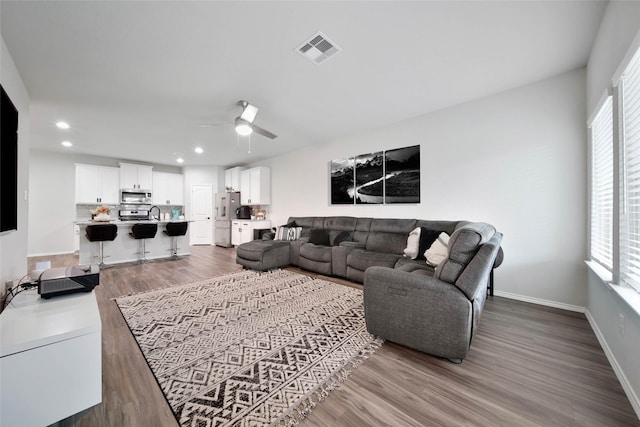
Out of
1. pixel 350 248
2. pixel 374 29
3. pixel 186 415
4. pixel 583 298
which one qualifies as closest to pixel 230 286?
pixel 350 248

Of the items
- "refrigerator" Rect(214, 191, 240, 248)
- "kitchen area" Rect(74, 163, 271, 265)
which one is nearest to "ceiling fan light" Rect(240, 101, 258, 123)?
"kitchen area" Rect(74, 163, 271, 265)

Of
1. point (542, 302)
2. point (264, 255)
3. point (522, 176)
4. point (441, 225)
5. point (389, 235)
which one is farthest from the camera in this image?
point (264, 255)

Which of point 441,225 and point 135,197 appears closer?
point 441,225

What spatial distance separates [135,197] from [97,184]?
886 millimetres

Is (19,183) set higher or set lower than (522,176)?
lower

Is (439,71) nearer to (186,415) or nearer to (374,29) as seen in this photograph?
(374,29)

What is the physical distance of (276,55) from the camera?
2406mm

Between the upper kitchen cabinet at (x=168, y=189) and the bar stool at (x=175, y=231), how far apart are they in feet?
8.77

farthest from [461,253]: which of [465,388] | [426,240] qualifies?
[426,240]

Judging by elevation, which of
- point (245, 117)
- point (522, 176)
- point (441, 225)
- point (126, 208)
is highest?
point (245, 117)

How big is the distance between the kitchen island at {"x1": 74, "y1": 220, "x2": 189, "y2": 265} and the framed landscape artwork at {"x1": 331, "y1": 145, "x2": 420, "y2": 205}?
158 inches

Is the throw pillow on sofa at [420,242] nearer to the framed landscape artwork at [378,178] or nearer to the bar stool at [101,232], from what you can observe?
the framed landscape artwork at [378,178]

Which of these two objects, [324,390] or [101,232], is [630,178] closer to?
[324,390]

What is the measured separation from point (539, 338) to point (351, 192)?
3460 mm
